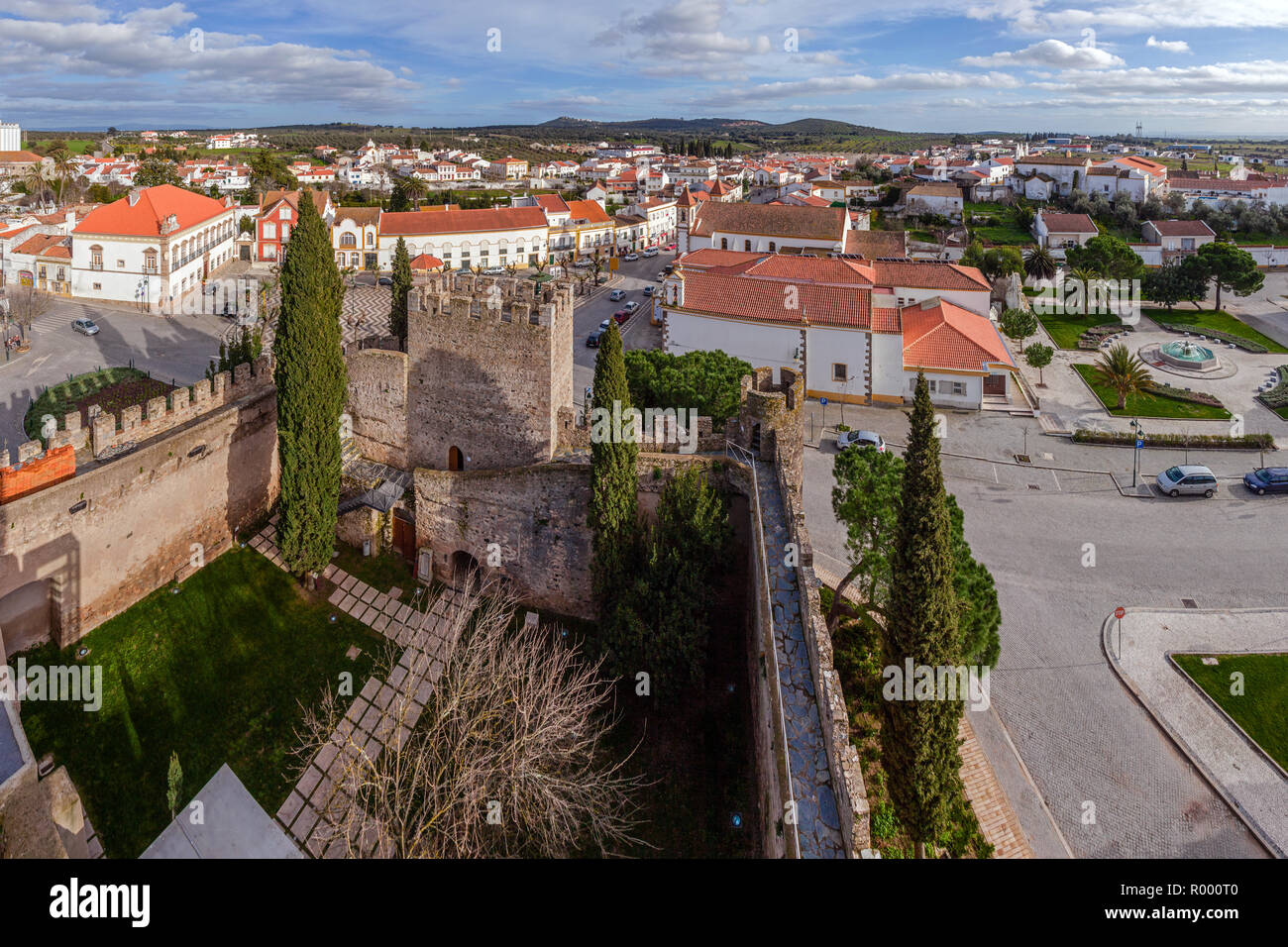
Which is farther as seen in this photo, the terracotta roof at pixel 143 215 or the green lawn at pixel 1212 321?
the green lawn at pixel 1212 321

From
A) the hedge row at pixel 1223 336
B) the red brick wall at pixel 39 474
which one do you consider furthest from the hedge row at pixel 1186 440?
the red brick wall at pixel 39 474

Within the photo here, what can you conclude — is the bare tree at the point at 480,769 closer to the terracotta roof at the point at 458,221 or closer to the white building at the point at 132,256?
the white building at the point at 132,256

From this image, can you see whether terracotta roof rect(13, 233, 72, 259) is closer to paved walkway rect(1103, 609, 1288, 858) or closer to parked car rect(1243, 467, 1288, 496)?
paved walkway rect(1103, 609, 1288, 858)

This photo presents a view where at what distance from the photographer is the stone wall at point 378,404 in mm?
20594

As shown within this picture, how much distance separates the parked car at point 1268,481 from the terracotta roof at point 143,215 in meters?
51.3

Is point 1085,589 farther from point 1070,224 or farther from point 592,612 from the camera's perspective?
point 1070,224

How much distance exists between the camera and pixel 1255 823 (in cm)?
1299

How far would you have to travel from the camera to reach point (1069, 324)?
157ft

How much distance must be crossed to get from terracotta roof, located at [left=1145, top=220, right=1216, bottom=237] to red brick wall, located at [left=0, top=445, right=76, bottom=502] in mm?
81190

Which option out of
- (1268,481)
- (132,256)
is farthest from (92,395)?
(1268,481)

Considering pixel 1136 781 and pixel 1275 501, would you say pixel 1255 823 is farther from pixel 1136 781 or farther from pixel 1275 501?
pixel 1275 501

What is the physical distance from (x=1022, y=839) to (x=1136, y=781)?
290cm

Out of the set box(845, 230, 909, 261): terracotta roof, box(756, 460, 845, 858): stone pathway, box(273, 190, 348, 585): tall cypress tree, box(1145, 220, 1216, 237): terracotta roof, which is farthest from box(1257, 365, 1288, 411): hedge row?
box(1145, 220, 1216, 237): terracotta roof

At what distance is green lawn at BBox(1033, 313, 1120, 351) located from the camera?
4431cm
